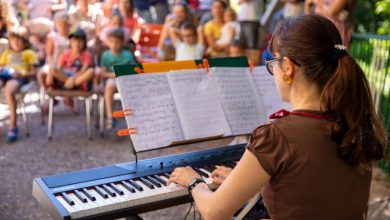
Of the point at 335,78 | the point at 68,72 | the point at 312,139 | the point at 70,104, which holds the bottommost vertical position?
the point at 70,104

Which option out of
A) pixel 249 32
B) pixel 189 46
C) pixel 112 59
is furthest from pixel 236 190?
pixel 249 32

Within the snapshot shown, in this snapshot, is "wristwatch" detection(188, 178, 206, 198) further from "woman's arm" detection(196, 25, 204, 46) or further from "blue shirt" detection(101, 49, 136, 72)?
"woman's arm" detection(196, 25, 204, 46)

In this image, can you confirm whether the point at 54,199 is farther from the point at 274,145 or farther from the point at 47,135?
the point at 47,135

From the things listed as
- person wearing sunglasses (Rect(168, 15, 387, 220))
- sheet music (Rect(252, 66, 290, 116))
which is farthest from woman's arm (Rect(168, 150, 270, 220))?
sheet music (Rect(252, 66, 290, 116))

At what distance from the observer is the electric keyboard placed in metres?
1.78

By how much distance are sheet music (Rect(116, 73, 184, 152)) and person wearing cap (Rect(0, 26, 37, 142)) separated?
3578mm

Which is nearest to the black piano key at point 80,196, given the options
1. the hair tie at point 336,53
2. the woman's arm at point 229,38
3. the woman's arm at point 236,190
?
the woman's arm at point 236,190

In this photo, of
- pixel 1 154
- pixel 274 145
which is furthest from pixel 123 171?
pixel 1 154

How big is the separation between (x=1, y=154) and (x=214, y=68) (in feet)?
10.5

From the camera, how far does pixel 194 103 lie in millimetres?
2377

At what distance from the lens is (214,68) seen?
99.3 inches

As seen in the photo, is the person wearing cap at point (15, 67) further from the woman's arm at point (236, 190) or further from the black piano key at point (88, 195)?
the woman's arm at point (236, 190)

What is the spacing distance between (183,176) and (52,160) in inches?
122

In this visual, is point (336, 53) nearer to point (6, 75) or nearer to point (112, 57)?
point (112, 57)
